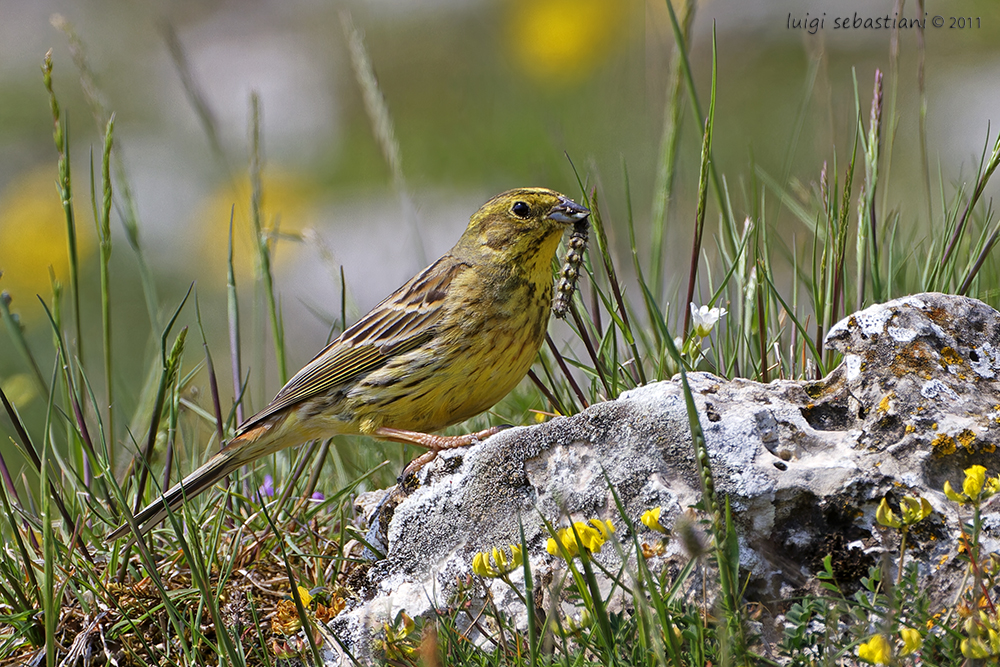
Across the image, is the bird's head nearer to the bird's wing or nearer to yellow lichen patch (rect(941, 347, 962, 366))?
the bird's wing

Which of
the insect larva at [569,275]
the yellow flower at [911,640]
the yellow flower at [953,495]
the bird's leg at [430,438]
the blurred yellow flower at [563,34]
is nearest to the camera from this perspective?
the yellow flower at [911,640]

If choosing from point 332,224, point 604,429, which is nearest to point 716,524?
point 604,429

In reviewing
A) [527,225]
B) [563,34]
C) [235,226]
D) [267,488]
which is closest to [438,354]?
[527,225]

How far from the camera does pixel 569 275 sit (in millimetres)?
3695

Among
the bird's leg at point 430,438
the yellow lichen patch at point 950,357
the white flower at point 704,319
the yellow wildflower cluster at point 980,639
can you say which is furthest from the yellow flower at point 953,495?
the bird's leg at point 430,438

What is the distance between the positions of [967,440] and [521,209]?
2.30 meters

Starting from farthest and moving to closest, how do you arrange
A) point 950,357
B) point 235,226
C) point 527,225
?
point 235,226 → point 527,225 → point 950,357

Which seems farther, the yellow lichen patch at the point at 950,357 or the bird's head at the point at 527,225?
the bird's head at the point at 527,225

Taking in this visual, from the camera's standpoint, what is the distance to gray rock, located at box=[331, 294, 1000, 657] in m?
2.68

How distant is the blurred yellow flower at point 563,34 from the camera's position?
44.2 feet

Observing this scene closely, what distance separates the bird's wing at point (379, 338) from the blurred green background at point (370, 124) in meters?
4.12

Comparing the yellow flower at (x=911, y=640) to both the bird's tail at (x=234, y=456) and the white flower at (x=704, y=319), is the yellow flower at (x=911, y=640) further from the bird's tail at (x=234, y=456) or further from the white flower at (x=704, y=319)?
the bird's tail at (x=234, y=456)

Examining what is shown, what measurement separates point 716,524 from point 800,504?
861mm

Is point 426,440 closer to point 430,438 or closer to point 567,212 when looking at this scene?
point 430,438
